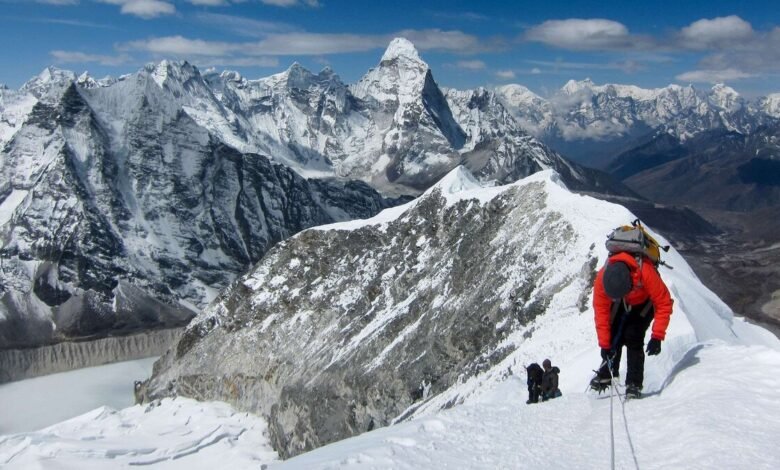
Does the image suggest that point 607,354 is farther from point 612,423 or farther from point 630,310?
point 612,423

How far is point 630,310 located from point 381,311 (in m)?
63.8

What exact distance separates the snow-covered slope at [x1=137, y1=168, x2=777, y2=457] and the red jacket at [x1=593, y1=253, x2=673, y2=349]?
1631 centimetres

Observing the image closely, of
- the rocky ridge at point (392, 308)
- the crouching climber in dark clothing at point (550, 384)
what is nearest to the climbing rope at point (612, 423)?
the crouching climber in dark clothing at point (550, 384)

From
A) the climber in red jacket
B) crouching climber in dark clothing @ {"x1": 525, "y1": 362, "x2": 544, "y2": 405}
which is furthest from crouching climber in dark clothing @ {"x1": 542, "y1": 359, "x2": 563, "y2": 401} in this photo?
the climber in red jacket

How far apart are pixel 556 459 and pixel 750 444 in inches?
138

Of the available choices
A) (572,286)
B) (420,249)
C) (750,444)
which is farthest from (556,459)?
(420,249)

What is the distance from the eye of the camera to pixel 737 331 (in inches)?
1633

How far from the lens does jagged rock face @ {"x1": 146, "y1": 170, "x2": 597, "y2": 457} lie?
2517 inches

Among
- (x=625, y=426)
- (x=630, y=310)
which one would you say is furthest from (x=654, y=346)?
(x=625, y=426)

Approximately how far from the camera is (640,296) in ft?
57.6

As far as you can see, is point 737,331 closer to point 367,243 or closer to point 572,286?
point 572,286

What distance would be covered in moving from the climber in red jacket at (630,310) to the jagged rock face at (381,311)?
3593 cm

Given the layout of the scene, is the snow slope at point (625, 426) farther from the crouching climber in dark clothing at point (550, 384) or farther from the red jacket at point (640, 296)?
the crouching climber in dark clothing at point (550, 384)

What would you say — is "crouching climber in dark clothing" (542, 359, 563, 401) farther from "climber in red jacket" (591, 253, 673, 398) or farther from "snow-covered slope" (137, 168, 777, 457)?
"snow-covered slope" (137, 168, 777, 457)
